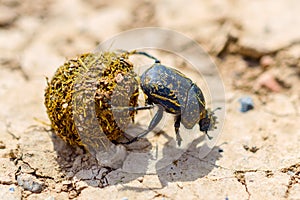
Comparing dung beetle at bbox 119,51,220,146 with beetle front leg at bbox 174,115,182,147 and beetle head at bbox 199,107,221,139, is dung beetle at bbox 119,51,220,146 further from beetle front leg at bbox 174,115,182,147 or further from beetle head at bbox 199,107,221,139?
beetle head at bbox 199,107,221,139

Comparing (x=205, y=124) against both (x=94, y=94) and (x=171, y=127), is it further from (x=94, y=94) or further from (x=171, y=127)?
(x=94, y=94)

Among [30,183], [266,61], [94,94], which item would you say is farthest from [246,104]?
[30,183]

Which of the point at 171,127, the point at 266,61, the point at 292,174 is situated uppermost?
the point at 266,61

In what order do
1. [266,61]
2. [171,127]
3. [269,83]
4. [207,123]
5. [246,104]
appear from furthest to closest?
[266,61] → [269,83] → [246,104] → [171,127] → [207,123]

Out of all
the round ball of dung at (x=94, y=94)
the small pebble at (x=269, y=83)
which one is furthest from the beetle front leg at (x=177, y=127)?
the small pebble at (x=269, y=83)

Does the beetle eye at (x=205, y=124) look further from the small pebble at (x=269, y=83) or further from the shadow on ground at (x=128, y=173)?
the small pebble at (x=269, y=83)

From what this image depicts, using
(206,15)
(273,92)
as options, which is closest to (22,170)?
(273,92)

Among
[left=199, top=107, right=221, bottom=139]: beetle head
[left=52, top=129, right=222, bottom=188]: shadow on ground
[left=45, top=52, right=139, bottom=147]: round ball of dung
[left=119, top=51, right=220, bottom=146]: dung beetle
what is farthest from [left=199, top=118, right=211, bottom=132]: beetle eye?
[left=45, top=52, right=139, bottom=147]: round ball of dung
